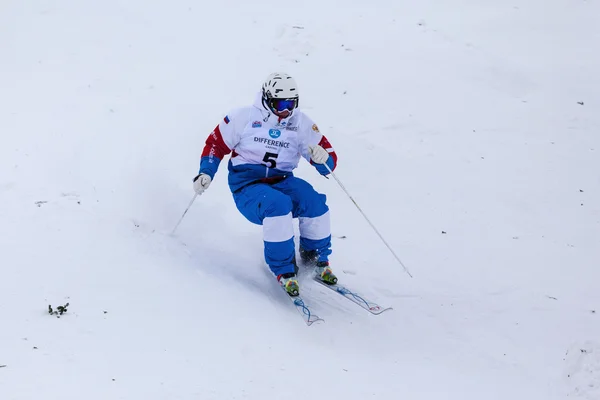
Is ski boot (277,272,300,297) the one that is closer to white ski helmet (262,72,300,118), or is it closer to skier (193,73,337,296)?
skier (193,73,337,296)

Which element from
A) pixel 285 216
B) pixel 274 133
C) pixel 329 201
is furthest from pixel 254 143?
pixel 329 201

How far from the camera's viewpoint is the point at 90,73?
9.09 metres

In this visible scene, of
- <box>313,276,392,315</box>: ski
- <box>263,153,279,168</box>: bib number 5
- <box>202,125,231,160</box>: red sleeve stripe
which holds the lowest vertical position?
<box>313,276,392,315</box>: ski

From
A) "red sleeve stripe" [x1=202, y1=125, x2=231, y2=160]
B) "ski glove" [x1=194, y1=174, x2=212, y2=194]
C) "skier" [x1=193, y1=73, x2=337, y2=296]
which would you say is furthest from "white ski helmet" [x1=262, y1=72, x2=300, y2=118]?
"ski glove" [x1=194, y1=174, x2=212, y2=194]

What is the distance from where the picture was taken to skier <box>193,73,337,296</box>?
5.73 m

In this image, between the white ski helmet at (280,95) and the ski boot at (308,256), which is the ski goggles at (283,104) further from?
the ski boot at (308,256)

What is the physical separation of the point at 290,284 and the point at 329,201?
6.69 feet

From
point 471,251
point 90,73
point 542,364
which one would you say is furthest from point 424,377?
point 90,73

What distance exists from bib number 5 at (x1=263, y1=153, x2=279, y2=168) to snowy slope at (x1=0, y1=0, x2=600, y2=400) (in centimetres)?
94

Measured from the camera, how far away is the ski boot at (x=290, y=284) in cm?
548

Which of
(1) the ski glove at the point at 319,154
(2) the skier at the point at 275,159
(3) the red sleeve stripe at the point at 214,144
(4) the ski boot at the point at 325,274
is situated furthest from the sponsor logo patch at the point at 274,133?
(4) the ski boot at the point at 325,274

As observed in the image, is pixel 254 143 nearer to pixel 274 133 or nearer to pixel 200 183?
pixel 274 133

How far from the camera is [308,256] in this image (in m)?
6.09

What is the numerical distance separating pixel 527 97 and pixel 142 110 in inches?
204
